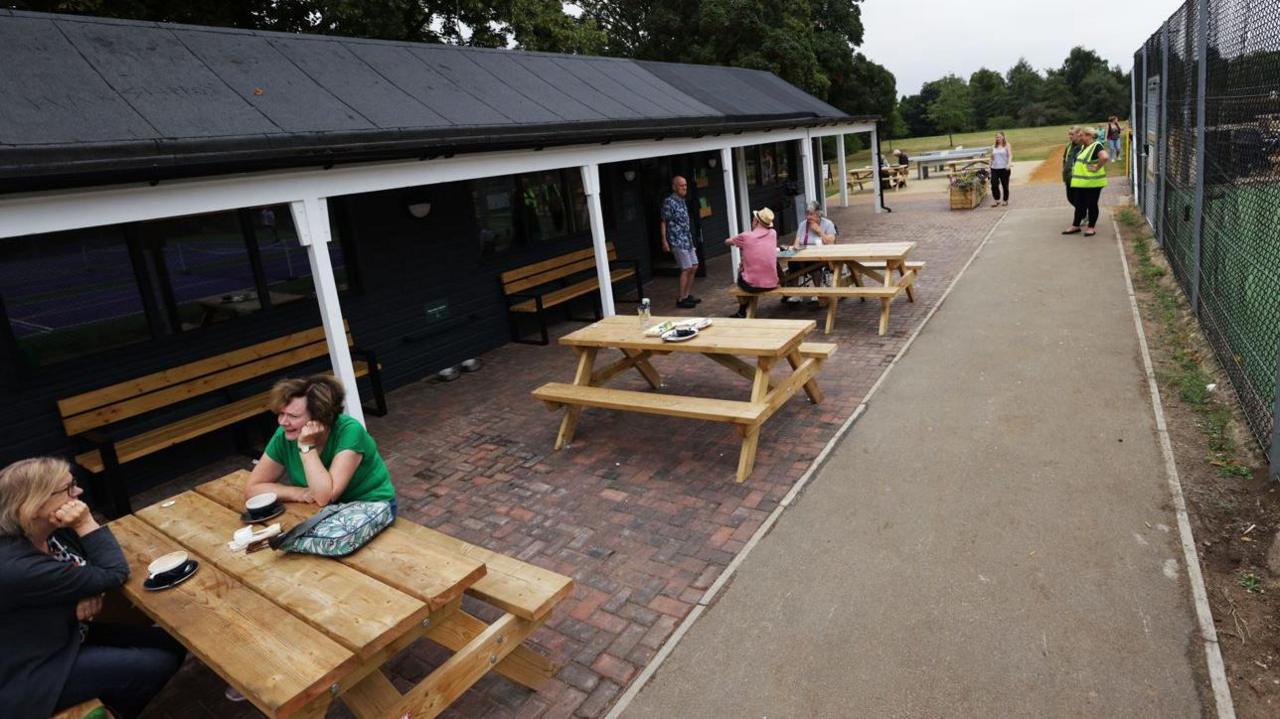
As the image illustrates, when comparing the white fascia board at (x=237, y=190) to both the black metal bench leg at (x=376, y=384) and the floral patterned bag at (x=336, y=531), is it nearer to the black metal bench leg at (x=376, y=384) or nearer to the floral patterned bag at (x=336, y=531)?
the black metal bench leg at (x=376, y=384)

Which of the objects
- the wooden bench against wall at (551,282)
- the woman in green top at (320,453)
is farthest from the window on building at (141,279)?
the woman in green top at (320,453)

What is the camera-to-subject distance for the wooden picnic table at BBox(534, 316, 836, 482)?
200 inches

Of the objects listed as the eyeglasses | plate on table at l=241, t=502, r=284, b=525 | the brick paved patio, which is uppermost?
the eyeglasses

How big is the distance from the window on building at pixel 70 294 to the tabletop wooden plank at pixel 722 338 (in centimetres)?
366

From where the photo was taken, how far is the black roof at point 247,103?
4.55 meters

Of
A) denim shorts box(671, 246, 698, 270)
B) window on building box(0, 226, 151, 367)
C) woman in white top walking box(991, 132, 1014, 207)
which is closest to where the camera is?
window on building box(0, 226, 151, 367)

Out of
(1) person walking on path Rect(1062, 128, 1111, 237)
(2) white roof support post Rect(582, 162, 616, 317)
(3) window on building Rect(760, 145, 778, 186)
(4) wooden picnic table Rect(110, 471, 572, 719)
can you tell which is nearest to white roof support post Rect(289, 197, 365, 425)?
(4) wooden picnic table Rect(110, 471, 572, 719)

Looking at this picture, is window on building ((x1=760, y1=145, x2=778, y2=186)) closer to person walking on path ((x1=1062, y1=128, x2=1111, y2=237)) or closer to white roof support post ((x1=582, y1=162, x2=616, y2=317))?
person walking on path ((x1=1062, y1=128, x2=1111, y2=237))

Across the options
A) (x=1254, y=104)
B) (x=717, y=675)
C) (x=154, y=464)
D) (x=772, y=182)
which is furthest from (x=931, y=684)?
(x=772, y=182)

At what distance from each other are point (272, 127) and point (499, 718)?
15.2 ft

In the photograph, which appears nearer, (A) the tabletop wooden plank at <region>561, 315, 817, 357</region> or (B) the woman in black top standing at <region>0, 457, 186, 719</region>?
(B) the woman in black top standing at <region>0, 457, 186, 719</region>

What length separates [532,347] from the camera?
939 cm

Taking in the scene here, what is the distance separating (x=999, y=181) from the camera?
18141mm

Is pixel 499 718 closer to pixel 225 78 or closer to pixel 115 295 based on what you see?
pixel 115 295
